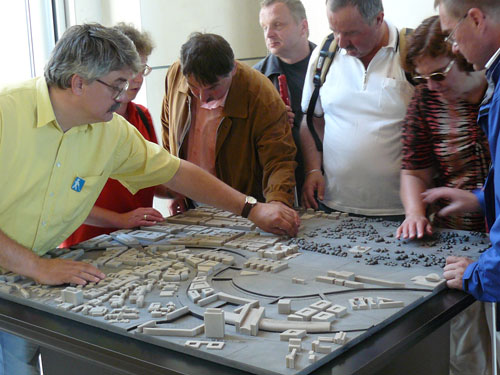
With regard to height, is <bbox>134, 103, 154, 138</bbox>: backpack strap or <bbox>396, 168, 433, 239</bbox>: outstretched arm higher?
<bbox>134, 103, 154, 138</bbox>: backpack strap

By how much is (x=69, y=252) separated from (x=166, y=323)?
3.06 ft

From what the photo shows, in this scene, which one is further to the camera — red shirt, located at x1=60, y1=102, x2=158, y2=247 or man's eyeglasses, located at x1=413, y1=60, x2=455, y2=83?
red shirt, located at x1=60, y1=102, x2=158, y2=247

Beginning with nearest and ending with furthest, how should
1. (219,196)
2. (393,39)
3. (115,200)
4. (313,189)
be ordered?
(219,196), (393,39), (115,200), (313,189)

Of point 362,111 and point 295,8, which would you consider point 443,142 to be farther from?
point 295,8

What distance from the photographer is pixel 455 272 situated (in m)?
2.18

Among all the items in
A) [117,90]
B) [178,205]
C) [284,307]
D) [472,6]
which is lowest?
[178,205]

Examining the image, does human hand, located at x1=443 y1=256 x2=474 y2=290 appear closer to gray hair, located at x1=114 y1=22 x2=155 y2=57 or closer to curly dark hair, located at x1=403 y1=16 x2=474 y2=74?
curly dark hair, located at x1=403 y1=16 x2=474 y2=74

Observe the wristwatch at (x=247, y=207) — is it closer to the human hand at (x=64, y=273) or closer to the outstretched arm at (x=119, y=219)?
the outstretched arm at (x=119, y=219)

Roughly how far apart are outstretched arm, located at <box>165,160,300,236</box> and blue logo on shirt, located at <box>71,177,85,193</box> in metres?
0.49

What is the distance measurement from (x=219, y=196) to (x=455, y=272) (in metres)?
1.24

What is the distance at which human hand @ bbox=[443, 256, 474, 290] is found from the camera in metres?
2.16

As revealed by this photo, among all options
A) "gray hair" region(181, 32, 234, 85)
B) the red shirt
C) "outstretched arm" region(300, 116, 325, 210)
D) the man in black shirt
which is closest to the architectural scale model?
the red shirt

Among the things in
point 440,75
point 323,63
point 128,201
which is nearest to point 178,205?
point 128,201

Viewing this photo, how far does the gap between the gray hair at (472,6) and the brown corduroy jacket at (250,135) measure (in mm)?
1465
